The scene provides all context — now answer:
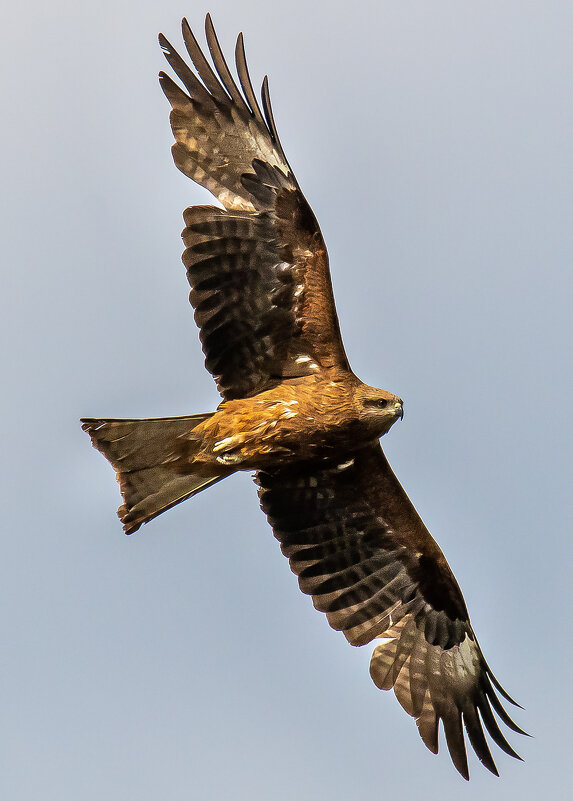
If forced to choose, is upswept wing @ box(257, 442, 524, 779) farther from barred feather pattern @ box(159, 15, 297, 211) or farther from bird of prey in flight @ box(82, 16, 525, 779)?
barred feather pattern @ box(159, 15, 297, 211)

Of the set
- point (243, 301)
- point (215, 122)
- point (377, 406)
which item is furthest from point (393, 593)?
point (215, 122)

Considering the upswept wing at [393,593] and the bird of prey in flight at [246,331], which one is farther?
the upswept wing at [393,593]

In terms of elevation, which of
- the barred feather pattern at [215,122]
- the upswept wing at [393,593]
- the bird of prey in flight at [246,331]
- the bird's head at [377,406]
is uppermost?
the barred feather pattern at [215,122]

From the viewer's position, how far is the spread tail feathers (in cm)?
1129

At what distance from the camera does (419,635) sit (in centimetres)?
1288

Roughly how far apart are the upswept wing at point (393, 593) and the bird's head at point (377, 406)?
1147mm

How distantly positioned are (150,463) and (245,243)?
199cm

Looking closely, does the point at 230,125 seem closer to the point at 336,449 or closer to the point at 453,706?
the point at 336,449

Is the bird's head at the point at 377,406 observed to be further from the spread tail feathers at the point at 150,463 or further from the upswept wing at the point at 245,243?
the spread tail feathers at the point at 150,463

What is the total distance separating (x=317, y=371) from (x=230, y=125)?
86.0 inches

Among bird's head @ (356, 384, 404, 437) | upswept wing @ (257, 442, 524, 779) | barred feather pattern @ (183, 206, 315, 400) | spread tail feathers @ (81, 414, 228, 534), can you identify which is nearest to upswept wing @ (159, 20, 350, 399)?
barred feather pattern @ (183, 206, 315, 400)

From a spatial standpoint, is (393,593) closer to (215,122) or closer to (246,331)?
(246,331)

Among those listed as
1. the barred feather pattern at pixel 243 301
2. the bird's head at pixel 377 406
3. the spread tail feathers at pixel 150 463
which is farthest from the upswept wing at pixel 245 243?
the spread tail feathers at pixel 150 463

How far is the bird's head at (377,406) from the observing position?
1131 cm
